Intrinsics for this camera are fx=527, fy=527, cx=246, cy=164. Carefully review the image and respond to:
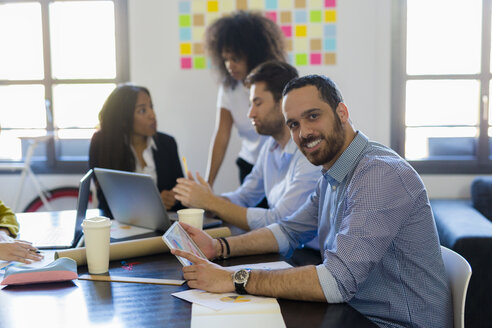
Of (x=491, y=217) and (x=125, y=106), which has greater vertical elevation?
(x=125, y=106)

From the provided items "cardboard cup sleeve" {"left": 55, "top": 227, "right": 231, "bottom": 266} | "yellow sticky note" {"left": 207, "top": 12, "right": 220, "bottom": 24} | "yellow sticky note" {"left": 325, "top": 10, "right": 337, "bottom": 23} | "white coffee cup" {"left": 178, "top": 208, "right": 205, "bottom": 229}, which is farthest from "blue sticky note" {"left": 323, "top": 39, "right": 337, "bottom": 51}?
"cardboard cup sleeve" {"left": 55, "top": 227, "right": 231, "bottom": 266}

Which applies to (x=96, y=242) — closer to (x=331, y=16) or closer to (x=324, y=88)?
(x=324, y=88)

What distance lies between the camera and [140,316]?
1061 millimetres

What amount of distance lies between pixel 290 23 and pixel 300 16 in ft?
0.26

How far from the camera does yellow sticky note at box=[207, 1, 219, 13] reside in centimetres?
353

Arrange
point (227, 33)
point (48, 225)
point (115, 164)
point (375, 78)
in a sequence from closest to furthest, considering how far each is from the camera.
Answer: point (48, 225) < point (115, 164) < point (227, 33) < point (375, 78)

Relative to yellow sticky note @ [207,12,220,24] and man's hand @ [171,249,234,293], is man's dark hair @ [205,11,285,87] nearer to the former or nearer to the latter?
yellow sticky note @ [207,12,220,24]

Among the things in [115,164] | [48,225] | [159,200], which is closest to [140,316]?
[159,200]

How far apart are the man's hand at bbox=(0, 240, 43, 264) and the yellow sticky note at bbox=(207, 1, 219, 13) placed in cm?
247

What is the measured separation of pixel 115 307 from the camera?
1111 mm

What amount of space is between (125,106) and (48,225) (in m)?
0.95

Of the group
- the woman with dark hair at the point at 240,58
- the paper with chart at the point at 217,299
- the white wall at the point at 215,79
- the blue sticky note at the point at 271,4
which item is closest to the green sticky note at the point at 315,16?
the white wall at the point at 215,79

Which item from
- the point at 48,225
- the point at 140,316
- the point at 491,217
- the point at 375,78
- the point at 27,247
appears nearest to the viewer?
the point at 140,316

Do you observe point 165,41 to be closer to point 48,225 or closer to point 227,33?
point 227,33
